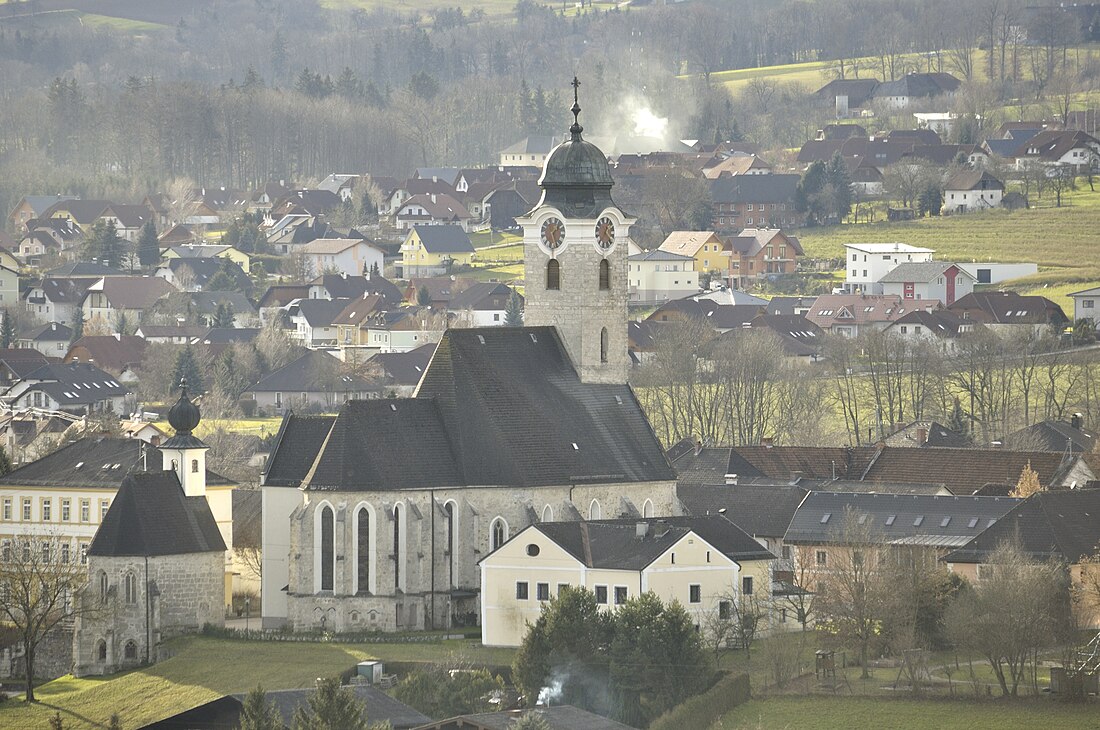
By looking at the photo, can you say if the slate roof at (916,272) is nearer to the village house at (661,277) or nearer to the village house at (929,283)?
the village house at (929,283)

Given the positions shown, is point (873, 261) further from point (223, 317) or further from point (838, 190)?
point (223, 317)

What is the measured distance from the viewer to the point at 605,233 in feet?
236

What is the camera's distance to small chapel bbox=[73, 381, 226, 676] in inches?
2566

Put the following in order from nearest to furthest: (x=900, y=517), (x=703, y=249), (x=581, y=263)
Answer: (x=581, y=263), (x=900, y=517), (x=703, y=249)

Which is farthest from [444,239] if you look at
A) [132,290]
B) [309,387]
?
[309,387]

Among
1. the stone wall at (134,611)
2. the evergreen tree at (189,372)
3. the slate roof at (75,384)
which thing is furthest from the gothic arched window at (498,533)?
the slate roof at (75,384)

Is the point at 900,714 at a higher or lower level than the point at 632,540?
lower

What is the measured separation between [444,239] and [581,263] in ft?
299

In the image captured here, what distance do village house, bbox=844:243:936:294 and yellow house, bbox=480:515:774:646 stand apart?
7820cm

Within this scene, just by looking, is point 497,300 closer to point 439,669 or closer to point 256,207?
point 256,207

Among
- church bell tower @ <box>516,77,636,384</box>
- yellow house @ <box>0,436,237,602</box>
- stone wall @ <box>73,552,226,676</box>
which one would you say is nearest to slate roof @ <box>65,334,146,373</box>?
yellow house @ <box>0,436,237,602</box>

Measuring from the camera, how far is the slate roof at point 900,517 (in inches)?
2766

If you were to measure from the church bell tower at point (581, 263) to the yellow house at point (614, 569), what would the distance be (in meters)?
8.18

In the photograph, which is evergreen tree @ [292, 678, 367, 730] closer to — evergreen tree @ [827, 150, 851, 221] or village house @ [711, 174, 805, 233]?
evergreen tree @ [827, 150, 851, 221]
